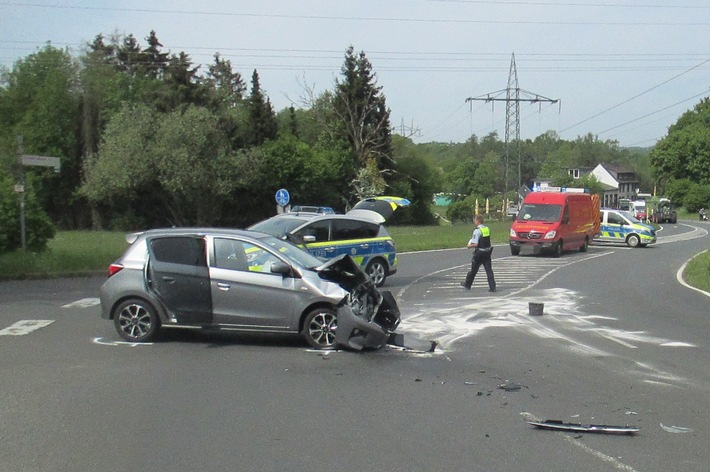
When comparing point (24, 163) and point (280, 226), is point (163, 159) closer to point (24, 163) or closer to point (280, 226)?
point (24, 163)

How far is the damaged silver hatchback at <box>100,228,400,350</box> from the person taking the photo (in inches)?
423

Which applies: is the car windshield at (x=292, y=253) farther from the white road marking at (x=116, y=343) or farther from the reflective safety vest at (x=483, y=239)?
the reflective safety vest at (x=483, y=239)

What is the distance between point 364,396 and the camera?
8.20 m

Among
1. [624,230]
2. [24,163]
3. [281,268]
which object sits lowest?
[624,230]

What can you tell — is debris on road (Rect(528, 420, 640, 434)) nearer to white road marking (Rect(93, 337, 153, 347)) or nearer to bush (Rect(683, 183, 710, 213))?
white road marking (Rect(93, 337, 153, 347))

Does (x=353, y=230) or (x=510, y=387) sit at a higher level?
(x=353, y=230)

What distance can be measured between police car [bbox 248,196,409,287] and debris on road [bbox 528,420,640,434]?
9.84 metres

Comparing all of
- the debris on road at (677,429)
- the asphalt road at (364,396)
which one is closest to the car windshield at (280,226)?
the asphalt road at (364,396)

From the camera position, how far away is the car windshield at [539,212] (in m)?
32.1

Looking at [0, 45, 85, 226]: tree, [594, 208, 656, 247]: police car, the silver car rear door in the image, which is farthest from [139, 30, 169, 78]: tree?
the silver car rear door

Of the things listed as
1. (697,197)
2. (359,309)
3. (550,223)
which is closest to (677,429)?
A: (359,309)

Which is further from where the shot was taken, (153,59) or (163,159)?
(153,59)

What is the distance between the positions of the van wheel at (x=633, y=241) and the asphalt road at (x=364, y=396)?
26.1 m

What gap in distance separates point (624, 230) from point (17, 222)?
1107 inches
